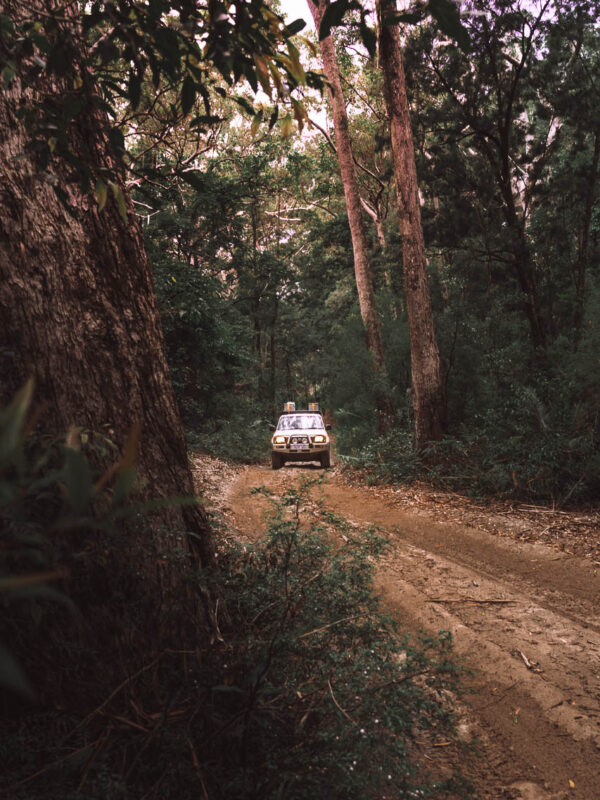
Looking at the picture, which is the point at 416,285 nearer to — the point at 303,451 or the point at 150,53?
the point at 303,451

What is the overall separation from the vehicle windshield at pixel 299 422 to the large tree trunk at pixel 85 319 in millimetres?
13021

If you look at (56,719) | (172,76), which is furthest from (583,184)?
(56,719)

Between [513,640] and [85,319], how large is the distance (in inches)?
157

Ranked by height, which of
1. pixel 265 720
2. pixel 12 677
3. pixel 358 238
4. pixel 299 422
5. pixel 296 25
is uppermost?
pixel 358 238

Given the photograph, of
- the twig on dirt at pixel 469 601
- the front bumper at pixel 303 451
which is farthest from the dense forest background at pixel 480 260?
the twig on dirt at pixel 469 601

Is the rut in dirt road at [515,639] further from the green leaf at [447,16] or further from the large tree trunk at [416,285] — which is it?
the large tree trunk at [416,285]

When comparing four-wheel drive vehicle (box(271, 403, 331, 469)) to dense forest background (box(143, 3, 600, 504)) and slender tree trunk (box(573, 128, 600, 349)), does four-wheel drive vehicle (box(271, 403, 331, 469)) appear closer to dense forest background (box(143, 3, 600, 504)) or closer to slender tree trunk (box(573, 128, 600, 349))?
dense forest background (box(143, 3, 600, 504))

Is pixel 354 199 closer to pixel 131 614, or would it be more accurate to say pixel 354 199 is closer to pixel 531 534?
pixel 531 534

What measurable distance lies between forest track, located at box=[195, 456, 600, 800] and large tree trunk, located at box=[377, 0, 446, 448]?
3.63 meters

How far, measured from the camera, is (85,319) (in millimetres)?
2574

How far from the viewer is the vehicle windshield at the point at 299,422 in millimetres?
16047

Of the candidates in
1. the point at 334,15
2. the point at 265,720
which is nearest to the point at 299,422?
the point at 265,720

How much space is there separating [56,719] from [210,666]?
624mm

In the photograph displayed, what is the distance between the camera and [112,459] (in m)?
2.41
